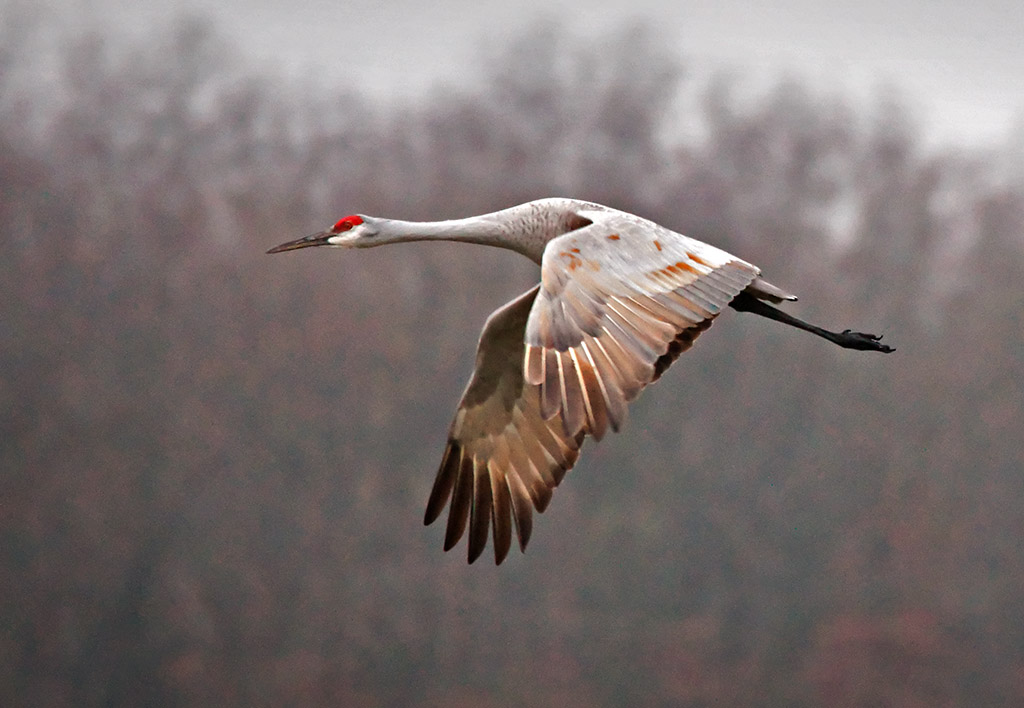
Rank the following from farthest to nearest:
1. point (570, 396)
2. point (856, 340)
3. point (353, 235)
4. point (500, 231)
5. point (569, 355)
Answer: point (856, 340), point (353, 235), point (500, 231), point (569, 355), point (570, 396)

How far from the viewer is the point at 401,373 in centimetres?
3356

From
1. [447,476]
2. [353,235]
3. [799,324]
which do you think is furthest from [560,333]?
[799,324]

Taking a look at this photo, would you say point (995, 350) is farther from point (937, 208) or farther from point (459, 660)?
point (459, 660)

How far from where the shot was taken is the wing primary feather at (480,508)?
8594 mm

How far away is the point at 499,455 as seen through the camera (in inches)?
340

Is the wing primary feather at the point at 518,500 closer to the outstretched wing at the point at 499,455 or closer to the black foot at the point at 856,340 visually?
the outstretched wing at the point at 499,455

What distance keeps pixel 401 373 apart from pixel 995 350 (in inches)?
500

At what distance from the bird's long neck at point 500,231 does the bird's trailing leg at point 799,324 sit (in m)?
1.03

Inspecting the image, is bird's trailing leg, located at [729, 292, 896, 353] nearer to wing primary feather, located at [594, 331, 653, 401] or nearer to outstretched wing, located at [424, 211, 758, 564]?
outstretched wing, located at [424, 211, 758, 564]

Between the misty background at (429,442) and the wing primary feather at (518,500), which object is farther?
the misty background at (429,442)

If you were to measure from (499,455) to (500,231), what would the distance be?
1276mm

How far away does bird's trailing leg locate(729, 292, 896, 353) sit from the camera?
8477 mm

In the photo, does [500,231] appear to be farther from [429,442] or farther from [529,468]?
[429,442]

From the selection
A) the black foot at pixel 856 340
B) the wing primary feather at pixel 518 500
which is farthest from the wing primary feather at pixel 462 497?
the black foot at pixel 856 340
